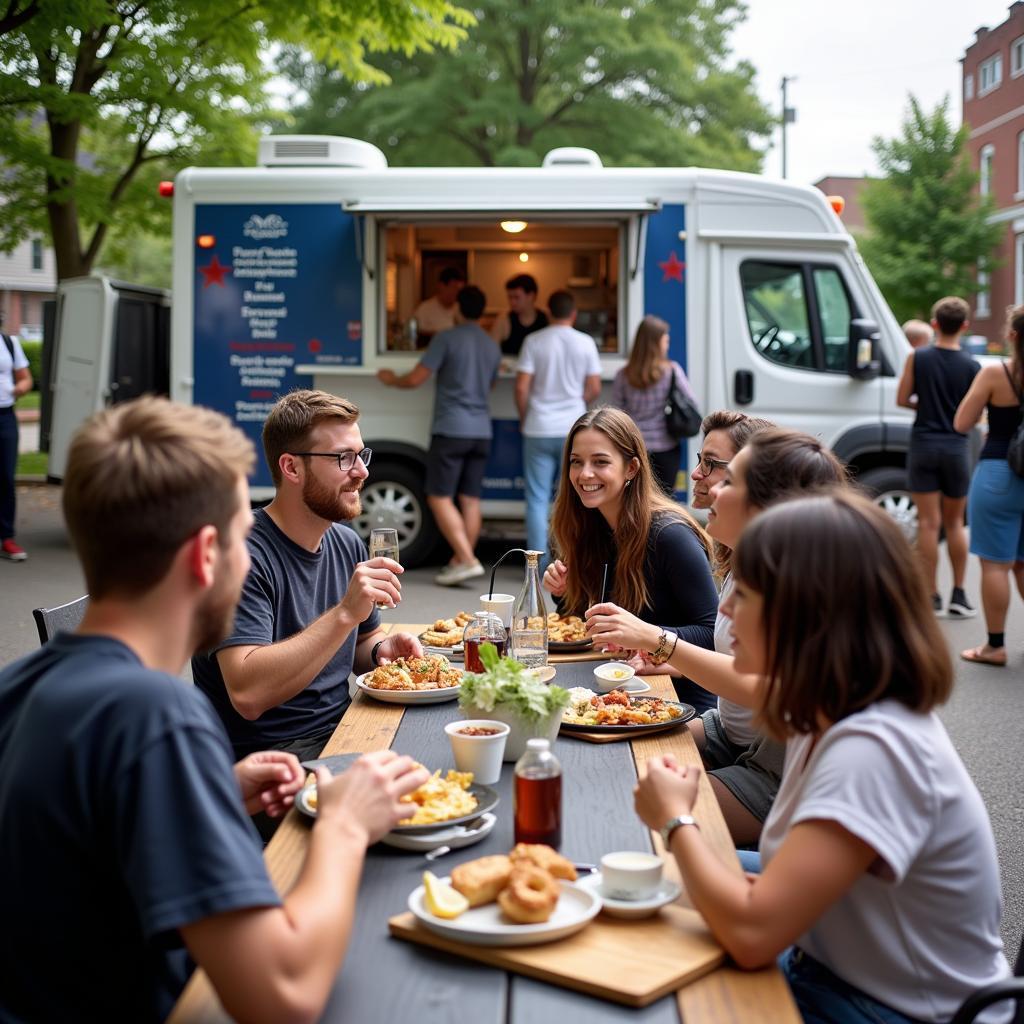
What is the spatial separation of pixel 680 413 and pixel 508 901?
7666mm

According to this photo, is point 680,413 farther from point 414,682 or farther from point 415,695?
point 415,695

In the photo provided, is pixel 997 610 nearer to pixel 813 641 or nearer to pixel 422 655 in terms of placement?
pixel 422 655

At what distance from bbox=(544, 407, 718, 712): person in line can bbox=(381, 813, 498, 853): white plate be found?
179 cm

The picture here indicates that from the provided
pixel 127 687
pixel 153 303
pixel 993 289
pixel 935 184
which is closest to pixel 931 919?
pixel 127 687

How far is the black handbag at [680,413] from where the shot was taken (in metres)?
9.35

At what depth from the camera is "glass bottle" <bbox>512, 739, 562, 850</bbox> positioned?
2230 mm

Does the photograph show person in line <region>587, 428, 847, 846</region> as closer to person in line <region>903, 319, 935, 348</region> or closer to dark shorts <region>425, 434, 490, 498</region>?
dark shorts <region>425, 434, 490, 498</region>

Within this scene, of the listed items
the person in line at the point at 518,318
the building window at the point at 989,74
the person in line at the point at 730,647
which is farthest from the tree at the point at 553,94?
the person in line at the point at 730,647

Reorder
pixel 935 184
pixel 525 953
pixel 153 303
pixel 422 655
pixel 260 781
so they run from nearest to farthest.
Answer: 1. pixel 525 953
2. pixel 260 781
3. pixel 422 655
4. pixel 153 303
5. pixel 935 184

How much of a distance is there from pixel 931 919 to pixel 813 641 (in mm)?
A: 507

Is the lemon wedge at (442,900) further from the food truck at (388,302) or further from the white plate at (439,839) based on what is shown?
the food truck at (388,302)

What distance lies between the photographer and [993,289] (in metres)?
37.4

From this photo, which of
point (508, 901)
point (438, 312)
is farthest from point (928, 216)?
point (508, 901)

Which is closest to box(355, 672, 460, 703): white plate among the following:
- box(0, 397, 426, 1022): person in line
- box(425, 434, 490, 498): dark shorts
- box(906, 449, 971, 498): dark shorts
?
box(0, 397, 426, 1022): person in line
